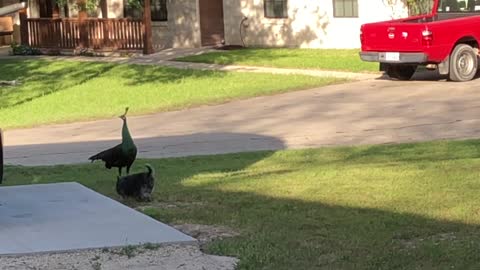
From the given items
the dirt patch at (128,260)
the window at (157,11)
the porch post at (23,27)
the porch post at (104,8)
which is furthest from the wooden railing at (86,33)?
the dirt patch at (128,260)

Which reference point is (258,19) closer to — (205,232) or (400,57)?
(400,57)

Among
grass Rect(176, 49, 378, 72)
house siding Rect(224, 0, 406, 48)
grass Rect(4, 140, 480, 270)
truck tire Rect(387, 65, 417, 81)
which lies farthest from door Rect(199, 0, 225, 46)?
grass Rect(4, 140, 480, 270)

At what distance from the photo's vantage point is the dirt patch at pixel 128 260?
6.33 meters

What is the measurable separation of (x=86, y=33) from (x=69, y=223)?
81.5 feet

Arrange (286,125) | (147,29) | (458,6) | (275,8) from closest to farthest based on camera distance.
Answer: (286,125)
(458,6)
(147,29)
(275,8)

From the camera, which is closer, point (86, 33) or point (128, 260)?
point (128, 260)

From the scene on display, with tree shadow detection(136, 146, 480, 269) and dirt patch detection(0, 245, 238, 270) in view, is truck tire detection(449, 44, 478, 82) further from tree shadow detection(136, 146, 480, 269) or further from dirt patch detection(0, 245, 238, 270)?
dirt patch detection(0, 245, 238, 270)

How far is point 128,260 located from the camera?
6.49 metres

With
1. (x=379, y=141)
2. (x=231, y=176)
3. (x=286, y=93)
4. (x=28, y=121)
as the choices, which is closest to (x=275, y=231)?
(x=231, y=176)

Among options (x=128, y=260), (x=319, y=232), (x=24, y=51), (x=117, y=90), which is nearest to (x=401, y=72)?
(x=117, y=90)

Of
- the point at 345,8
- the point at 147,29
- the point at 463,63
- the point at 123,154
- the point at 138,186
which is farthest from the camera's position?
the point at 147,29

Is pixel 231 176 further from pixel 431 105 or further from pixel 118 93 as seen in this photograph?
pixel 118 93

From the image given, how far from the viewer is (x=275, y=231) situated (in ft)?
23.2

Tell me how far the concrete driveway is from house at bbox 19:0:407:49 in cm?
823
